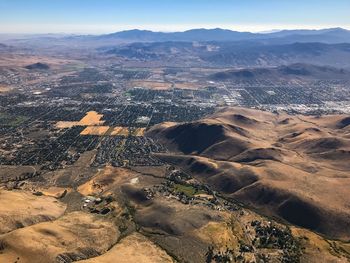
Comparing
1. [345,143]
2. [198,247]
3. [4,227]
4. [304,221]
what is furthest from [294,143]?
[4,227]

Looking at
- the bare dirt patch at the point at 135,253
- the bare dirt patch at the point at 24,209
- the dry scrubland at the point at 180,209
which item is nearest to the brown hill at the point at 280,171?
the dry scrubland at the point at 180,209

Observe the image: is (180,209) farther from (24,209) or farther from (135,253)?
(24,209)

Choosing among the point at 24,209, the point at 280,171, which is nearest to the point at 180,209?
the point at 24,209

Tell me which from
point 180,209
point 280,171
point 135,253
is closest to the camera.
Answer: point 135,253

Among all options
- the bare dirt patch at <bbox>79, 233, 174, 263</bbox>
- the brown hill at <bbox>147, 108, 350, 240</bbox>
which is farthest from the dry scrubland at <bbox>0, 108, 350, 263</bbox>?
the brown hill at <bbox>147, 108, 350, 240</bbox>

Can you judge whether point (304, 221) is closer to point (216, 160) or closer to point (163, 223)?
point (163, 223)

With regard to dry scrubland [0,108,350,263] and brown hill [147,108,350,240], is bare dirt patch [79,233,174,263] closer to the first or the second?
dry scrubland [0,108,350,263]

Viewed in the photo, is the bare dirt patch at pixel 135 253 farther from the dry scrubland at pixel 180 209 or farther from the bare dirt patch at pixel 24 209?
the bare dirt patch at pixel 24 209

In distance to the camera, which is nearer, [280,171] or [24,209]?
[24,209]

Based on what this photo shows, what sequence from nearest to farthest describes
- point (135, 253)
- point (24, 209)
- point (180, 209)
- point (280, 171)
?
point (135, 253) → point (24, 209) → point (180, 209) → point (280, 171)
